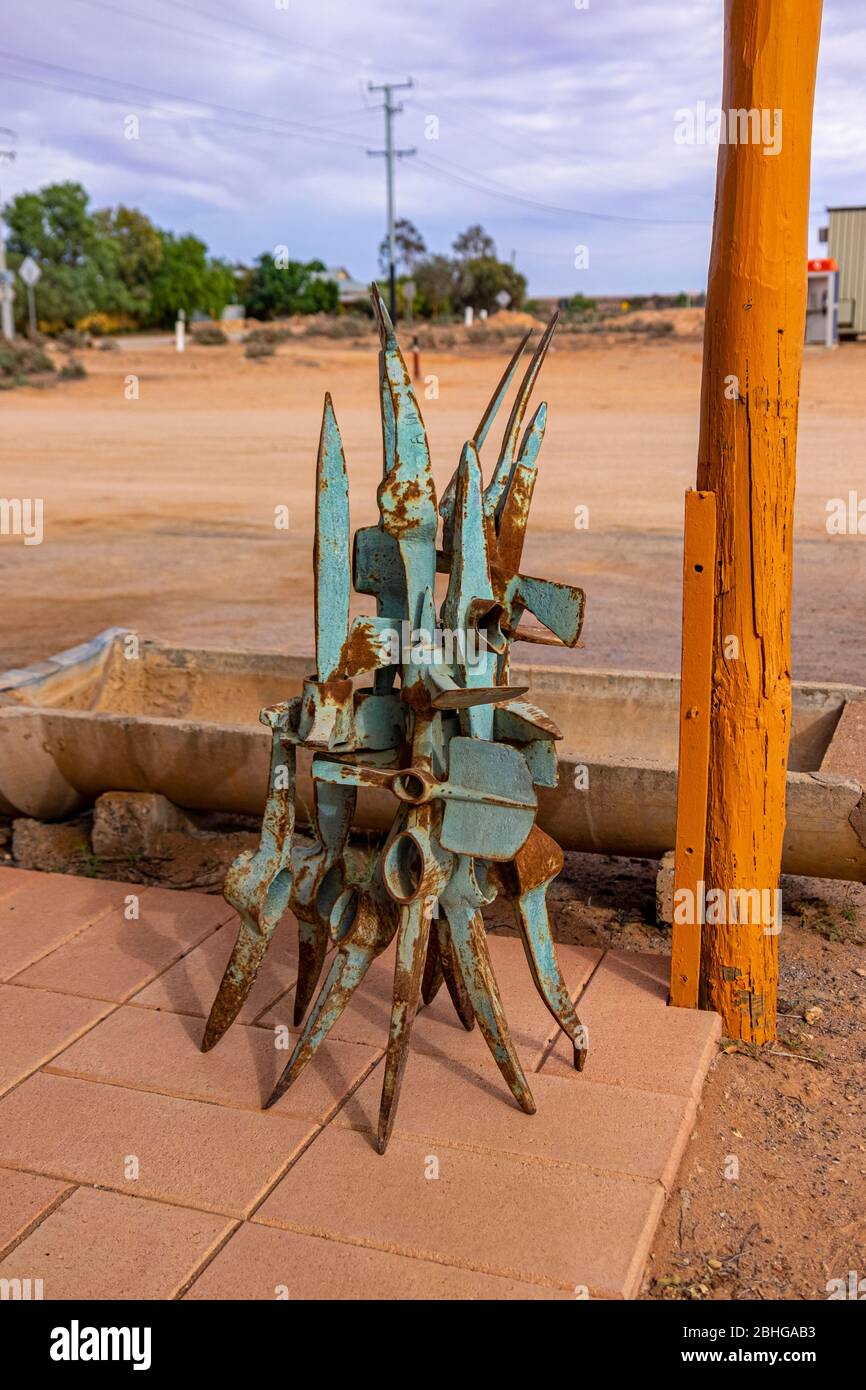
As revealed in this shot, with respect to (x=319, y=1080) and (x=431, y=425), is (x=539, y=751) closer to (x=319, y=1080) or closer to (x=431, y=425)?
(x=319, y=1080)

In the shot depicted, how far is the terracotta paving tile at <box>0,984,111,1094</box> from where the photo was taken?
10.8ft

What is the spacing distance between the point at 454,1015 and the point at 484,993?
0.59 metres

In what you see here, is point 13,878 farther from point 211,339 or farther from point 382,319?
point 211,339

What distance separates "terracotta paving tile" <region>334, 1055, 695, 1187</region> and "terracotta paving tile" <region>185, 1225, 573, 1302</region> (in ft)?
1.33

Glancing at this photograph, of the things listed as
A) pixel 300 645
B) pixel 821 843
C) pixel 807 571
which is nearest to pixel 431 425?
pixel 807 571

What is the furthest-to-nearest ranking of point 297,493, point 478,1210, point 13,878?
point 297,493 → point 13,878 → point 478,1210

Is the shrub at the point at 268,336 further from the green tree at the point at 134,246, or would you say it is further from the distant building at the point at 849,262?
the green tree at the point at 134,246

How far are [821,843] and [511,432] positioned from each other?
1711mm

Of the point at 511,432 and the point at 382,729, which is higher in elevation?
the point at 511,432

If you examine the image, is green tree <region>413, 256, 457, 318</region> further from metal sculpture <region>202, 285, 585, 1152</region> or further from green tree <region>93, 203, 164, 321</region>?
metal sculpture <region>202, 285, 585, 1152</region>

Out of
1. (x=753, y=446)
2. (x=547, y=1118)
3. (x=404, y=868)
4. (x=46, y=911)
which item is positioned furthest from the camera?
(x=46, y=911)

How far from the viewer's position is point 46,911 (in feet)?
13.7

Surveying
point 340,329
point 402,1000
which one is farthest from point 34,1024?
point 340,329

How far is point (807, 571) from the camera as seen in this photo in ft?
31.1
